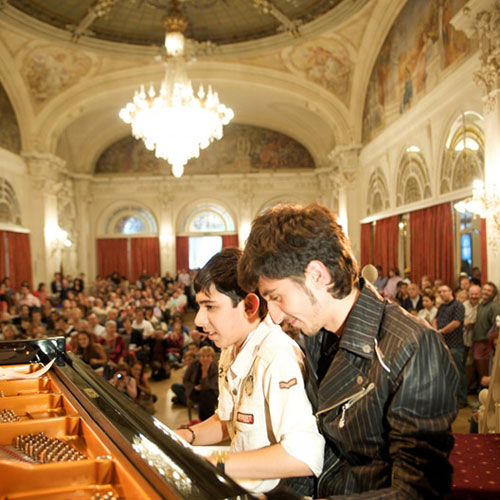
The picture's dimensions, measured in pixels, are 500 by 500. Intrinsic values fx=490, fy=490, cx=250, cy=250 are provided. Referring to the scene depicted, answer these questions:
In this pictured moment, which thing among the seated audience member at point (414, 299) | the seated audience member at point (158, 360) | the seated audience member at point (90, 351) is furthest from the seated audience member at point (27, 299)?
the seated audience member at point (414, 299)

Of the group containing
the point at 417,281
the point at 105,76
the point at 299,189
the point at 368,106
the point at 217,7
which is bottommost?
the point at 417,281

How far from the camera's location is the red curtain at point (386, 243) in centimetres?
1428

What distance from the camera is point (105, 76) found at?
55.8 ft

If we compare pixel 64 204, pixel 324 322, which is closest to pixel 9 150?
pixel 64 204

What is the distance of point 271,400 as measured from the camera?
1.81 metres

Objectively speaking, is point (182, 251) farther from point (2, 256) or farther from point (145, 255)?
point (2, 256)

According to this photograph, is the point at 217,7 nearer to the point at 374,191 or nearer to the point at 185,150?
the point at 185,150

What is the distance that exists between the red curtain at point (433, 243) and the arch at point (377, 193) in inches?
86.9

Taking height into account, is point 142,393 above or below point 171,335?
below

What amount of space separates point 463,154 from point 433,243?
250 centimetres

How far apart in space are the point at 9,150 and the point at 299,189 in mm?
12823

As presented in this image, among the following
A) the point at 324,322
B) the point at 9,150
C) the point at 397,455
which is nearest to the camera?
the point at 397,455

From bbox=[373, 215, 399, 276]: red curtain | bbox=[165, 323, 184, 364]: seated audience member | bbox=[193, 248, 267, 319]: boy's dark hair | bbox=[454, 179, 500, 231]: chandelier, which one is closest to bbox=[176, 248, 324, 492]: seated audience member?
bbox=[193, 248, 267, 319]: boy's dark hair

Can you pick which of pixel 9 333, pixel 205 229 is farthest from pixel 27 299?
pixel 205 229
